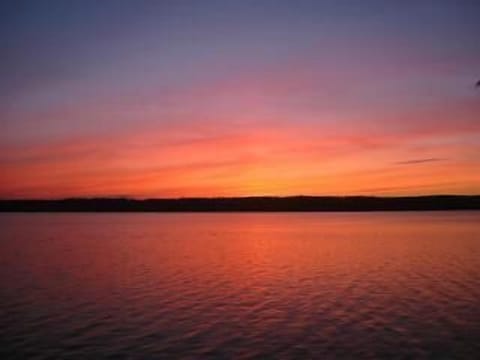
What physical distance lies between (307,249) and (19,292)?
35.2 metres

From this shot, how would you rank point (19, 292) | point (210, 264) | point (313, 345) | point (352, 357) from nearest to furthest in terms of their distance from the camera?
point (352, 357) < point (313, 345) < point (19, 292) < point (210, 264)

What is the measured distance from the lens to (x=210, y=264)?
4312cm

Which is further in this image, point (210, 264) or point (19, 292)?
point (210, 264)

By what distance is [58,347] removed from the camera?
1730cm

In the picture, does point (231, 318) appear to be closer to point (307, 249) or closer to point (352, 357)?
point (352, 357)

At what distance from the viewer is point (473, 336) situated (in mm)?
18719

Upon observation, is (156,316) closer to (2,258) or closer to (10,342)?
(10,342)

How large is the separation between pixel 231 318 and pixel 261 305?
10.6 feet

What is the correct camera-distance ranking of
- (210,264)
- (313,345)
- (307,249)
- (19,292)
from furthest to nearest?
(307,249) < (210,264) < (19,292) < (313,345)

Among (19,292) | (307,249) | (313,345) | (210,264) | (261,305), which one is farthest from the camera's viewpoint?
(307,249)

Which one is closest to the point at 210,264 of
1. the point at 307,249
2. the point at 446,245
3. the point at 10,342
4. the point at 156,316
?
the point at 307,249

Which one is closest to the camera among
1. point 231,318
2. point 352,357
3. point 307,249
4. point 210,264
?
point 352,357

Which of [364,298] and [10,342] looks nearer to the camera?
[10,342]

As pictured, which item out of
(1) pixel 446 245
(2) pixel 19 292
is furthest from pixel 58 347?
(1) pixel 446 245
